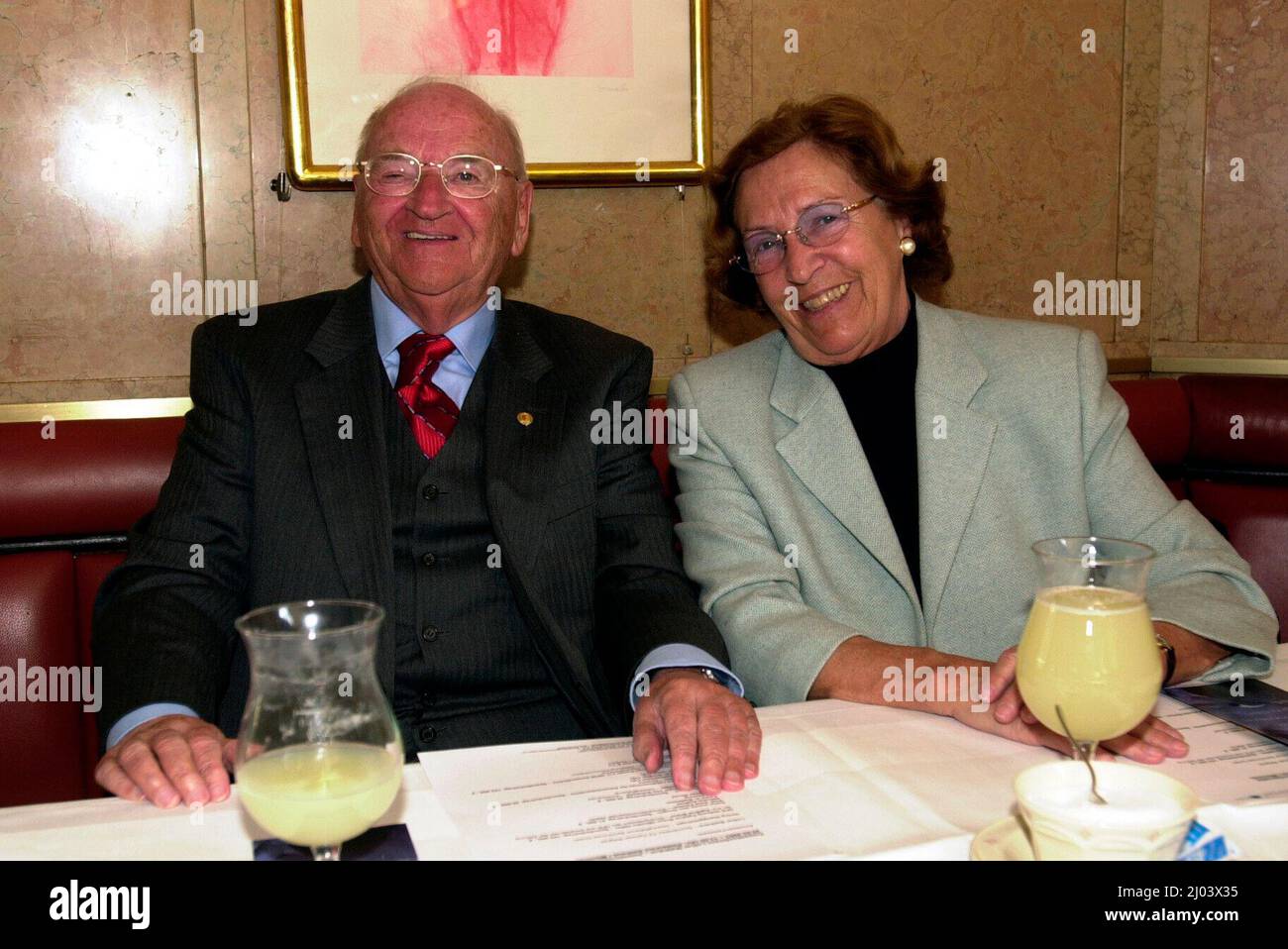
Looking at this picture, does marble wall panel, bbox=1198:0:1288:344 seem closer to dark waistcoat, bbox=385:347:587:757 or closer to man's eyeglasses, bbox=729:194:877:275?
man's eyeglasses, bbox=729:194:877:275

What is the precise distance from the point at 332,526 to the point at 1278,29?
3.12 metres

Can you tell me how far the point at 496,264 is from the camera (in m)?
2.25

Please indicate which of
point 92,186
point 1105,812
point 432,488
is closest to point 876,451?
point 432,488

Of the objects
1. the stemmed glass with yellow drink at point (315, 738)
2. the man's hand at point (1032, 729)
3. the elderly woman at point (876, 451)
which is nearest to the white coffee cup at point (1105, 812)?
the man's hand at point (1032, 729)

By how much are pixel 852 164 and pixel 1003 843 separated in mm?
1429

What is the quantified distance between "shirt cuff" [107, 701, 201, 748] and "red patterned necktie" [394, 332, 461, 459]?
65cm

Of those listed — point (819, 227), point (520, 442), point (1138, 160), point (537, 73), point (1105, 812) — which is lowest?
point (1105, 812)

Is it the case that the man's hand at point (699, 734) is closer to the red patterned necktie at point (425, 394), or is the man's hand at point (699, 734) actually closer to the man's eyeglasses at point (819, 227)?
the red patterned necktie at point (425, 394)

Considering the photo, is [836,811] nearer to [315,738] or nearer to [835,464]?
[315,738]

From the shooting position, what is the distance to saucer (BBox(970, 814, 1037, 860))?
3.29 feet

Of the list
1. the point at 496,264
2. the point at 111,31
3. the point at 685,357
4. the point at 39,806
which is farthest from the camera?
the point at 685,357

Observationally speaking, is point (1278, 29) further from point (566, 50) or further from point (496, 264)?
point (496, 264)

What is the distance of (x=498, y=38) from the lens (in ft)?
9.39
